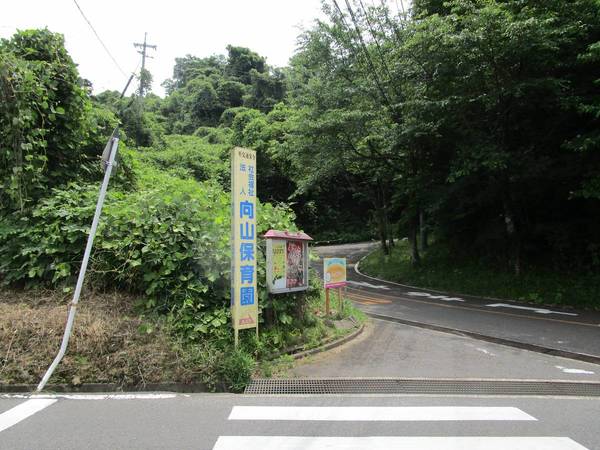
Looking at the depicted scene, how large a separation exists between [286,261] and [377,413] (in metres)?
3.25

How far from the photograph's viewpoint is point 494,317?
12844 mm

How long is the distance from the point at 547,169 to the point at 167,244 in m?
14.2

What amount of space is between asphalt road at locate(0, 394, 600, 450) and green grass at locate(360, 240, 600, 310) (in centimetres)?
1055

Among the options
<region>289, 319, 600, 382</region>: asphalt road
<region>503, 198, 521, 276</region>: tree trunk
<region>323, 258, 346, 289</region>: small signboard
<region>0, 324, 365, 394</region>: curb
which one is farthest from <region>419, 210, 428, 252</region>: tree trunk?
<region>0, 324, 365, 394</region>: curb

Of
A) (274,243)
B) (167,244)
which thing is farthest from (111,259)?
(274,243)

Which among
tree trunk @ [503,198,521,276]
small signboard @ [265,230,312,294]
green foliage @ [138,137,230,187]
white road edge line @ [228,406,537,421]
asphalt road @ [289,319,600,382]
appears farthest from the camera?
green foliage @ [138,137,230,187]

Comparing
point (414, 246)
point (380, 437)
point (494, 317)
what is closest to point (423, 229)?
point (414, 246)

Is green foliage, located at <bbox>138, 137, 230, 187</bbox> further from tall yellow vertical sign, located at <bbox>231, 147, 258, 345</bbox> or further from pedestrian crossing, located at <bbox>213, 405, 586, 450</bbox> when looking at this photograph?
pedestrian crossing, located at <bbox>213, 405, 586, 450</bbox>

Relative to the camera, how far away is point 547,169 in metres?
16.1

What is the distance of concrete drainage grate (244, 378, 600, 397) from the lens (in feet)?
20.3

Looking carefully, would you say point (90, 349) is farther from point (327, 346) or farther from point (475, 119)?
point (475, 119)

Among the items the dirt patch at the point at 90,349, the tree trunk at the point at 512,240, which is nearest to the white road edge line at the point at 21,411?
the dirt patch at the point at 90,349

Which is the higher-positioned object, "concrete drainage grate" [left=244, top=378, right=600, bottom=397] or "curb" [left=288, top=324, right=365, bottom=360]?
"curb" [left=288, top=324, right=365, bottom=360]

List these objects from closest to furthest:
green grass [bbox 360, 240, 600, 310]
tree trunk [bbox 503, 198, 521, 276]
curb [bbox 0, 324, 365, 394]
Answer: curb [bbox 0, 324, 365, 394] → green grass [bbox 360, 240, 600, 310] → tree trunk [bbox 503, 198, 521, 276]
